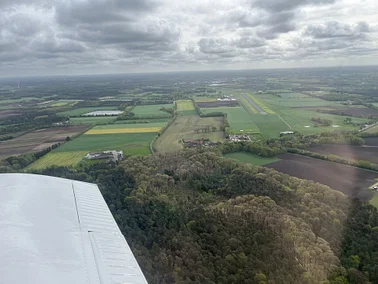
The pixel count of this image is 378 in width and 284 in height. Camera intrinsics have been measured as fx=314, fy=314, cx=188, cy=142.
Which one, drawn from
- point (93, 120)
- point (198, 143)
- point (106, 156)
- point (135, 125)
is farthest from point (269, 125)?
point (93, 120)

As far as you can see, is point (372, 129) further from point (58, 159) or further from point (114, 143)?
point (58, 159)

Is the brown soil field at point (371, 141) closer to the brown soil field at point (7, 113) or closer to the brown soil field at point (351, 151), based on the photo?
the brown soil field at point (351, 151)

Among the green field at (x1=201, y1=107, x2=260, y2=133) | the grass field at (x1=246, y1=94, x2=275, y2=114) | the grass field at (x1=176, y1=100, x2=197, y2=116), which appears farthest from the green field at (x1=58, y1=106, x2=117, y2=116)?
the grass field at (x1=246, y1=94, x2=275, y2=114)

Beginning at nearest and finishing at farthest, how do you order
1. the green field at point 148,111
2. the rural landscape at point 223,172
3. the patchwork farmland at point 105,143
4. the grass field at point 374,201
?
the rural landscape at point 223,172 → the grass field at point 374,201 → the patchwork farmland at point 105,143 → the green field at point 148,111

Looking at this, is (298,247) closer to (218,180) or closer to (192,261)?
(192,261)

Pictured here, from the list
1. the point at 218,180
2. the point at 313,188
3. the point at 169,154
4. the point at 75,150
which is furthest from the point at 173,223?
the point at 75,150

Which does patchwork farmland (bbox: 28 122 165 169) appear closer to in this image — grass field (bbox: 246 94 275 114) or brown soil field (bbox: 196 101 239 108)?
brown soil field (bbox: 196 101 239 108)

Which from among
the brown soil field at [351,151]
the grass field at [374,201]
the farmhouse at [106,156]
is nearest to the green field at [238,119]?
the brown soil field at [351,151]
